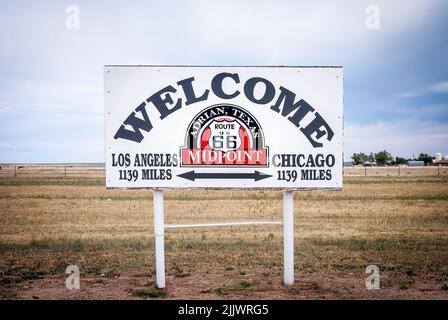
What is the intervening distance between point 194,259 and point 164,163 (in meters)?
2.81

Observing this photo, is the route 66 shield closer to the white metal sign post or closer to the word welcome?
the white metal sign post

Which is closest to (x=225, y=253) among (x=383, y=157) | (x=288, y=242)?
(x=288, y=242)

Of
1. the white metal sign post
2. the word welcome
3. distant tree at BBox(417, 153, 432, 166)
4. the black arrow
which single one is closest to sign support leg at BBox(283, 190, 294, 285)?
the white metal sign post

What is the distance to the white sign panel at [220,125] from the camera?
6305 millimetres

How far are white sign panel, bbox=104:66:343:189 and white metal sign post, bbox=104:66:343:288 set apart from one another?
0.02 metres

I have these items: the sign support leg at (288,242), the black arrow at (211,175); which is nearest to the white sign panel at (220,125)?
the black arrow at (211,175)

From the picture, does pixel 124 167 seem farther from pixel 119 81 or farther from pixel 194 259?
pixel 194 259

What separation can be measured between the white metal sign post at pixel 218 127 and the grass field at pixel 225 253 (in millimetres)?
1142

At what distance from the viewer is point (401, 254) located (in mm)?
8719

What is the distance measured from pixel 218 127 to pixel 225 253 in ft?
11.6

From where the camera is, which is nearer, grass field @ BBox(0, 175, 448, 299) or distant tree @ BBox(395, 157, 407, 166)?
grass field @ BBox(0, 175, 448, 299)

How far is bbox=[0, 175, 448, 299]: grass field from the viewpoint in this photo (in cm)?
621

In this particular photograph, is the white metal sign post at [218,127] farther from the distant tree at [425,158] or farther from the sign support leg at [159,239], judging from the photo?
the distant tree at [425,158]
